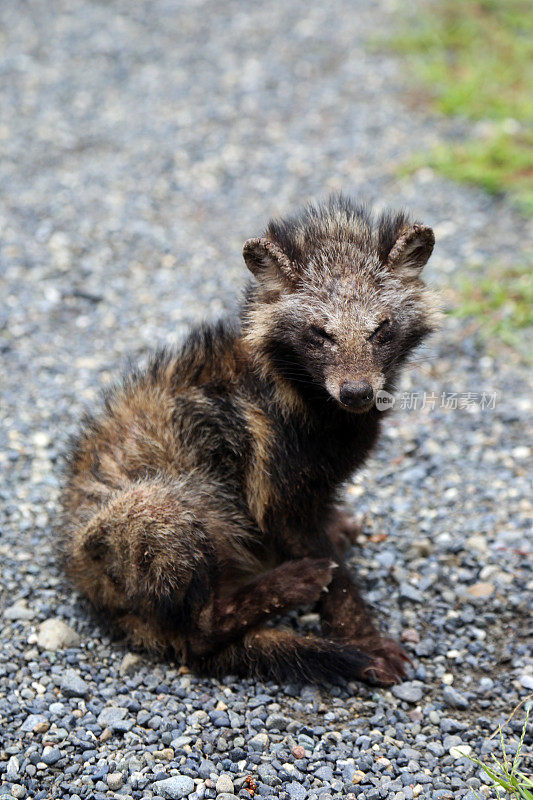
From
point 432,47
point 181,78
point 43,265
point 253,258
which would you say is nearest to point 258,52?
point 181,78

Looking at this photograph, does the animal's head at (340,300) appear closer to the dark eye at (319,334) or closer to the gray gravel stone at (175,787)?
the dark eye at (319,334)

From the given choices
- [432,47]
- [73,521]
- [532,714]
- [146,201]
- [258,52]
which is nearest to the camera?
[532,714]

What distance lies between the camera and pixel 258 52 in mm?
12883

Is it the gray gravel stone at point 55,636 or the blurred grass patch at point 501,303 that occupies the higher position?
the blurred grass patch at point 501,303

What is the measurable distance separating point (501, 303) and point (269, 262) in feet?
12.9

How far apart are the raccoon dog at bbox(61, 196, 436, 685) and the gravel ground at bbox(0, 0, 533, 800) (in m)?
0.31

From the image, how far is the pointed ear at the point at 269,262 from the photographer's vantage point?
14.9 feet

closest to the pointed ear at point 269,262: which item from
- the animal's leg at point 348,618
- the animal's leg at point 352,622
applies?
the animal's leg at point 348,618

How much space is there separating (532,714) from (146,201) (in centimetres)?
704

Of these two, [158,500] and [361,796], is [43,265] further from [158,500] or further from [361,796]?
[361,796]

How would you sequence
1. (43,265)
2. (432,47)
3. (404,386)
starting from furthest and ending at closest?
1. (432,47)
2. (43,265)
3. (404,386)

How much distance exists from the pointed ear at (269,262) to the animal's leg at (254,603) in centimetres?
160

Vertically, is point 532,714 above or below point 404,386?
below
